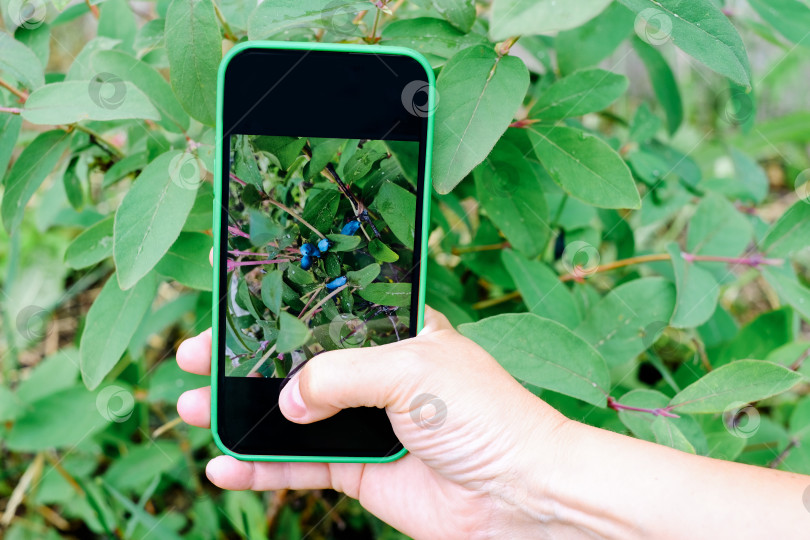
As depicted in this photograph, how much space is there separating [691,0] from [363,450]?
56 cm

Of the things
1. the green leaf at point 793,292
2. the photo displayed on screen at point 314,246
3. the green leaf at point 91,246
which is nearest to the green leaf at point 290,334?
the photo displayed on screen at point 314,246

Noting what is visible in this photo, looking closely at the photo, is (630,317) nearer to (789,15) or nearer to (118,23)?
(789,15)

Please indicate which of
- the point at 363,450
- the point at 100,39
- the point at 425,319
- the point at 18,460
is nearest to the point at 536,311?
the point at 425,319

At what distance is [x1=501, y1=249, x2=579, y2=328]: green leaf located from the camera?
2.36 feet

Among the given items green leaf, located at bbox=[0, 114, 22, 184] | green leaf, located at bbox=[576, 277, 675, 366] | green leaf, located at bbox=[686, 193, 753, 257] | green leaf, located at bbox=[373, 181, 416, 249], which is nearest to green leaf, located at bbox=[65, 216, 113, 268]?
green leaf, located at bbox=[0, 114, 22, 184]

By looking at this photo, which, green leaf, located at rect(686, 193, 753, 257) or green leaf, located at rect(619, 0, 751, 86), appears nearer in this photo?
green leaf, located at rect(619, 0, 751, 86)

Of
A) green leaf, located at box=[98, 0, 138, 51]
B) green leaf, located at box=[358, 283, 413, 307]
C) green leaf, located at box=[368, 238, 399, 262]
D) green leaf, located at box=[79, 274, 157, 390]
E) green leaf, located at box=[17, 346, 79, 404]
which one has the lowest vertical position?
green leaf, located at box=[17, 346, 79, 404]

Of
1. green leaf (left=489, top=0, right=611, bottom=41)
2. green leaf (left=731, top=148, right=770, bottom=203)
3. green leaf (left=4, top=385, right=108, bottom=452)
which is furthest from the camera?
green leaf (left=731, top=148, right=770, bottom=203)

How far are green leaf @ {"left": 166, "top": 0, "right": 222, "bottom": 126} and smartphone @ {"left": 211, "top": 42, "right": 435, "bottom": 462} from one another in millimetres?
38

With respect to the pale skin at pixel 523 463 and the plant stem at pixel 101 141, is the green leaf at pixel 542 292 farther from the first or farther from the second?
the plant stem at pixel 101 141

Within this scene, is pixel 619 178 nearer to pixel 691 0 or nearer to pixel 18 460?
pixel 691 0

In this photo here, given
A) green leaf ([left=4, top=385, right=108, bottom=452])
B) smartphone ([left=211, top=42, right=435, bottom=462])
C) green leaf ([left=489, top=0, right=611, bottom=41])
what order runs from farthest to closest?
green leaf ([left=4, top=385, right=108, bottom=452]) → smartphone ([left=211, top=42, right=435, bottom=462]) → green leaf ([left=489, top=0, right=611, bottom=41])

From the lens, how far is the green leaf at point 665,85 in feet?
2.93

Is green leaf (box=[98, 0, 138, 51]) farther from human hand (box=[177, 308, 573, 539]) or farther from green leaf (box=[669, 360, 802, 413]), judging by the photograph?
green leaf (box=[669, 360, 802, 413])
